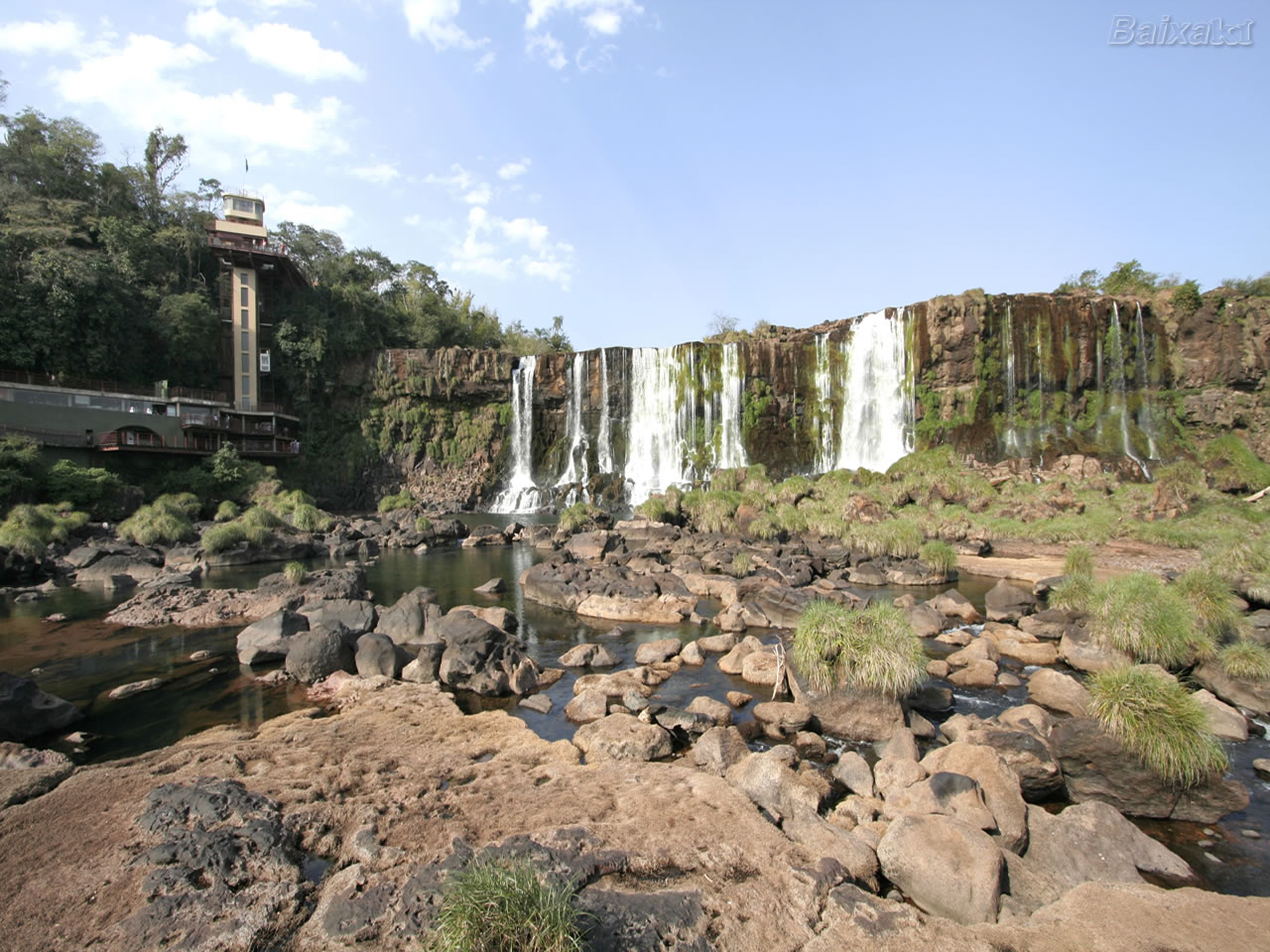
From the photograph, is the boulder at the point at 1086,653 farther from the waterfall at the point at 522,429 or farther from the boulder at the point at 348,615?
the waterfall at the point at 522,429

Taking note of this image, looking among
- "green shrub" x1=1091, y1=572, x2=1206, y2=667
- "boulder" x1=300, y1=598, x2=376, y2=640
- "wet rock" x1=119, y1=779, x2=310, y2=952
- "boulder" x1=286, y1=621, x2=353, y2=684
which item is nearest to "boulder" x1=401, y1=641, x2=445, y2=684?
"boulder" x1=286, y1=621, x2=353, y2=684

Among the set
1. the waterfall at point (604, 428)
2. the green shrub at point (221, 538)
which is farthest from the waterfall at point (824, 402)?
the green shrub at point (221, 538)

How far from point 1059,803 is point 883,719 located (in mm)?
2238

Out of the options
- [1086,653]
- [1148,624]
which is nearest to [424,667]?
[1086,653]

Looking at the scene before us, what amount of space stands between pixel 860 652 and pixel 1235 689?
253 inches

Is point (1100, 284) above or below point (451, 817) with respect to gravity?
above

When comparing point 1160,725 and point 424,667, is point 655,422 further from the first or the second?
point 1160,725

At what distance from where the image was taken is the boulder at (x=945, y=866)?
18.4 feet

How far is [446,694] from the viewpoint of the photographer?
447 inches

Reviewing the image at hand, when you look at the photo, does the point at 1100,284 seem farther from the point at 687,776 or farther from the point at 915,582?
the point at 687,776

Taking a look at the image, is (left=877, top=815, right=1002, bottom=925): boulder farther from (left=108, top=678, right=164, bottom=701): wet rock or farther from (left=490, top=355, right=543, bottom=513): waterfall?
(left=490, top=355, right=543, bottom=513): waterfall

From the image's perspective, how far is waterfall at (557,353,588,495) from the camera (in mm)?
48750

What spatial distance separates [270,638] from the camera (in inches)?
538

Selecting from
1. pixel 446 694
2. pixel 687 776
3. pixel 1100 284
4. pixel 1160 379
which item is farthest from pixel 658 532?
pixel 1100 284
